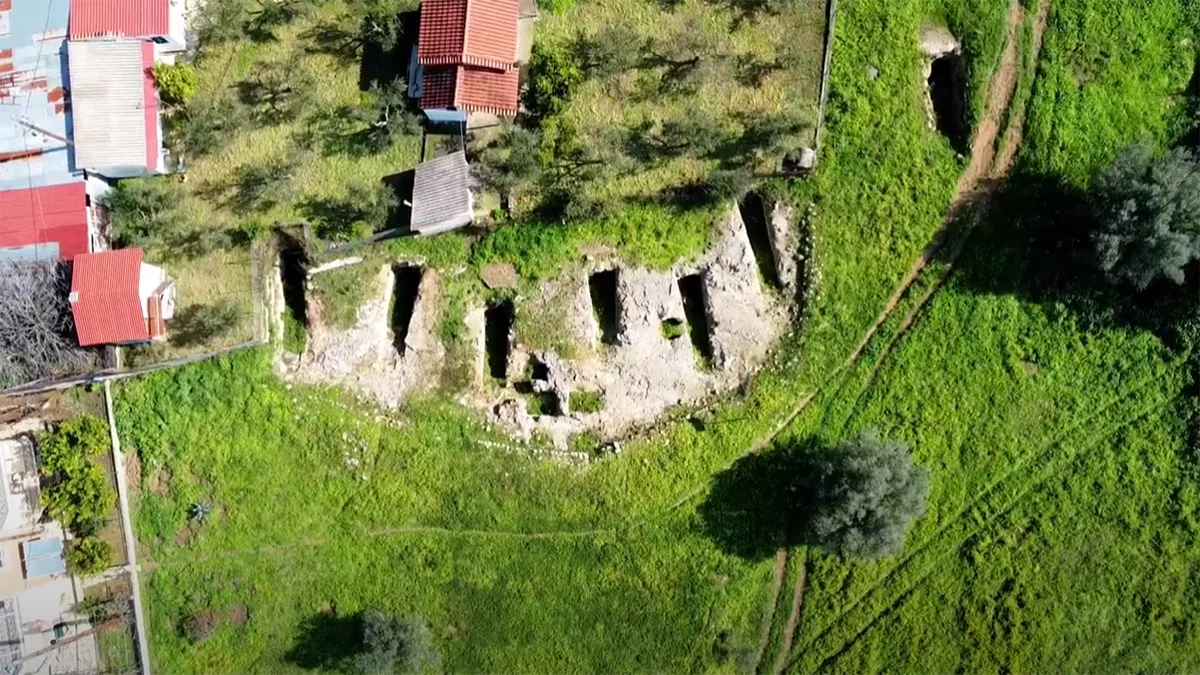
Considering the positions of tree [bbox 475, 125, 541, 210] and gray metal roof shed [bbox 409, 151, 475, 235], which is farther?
tree [bbox 475, 125, 541, 210]

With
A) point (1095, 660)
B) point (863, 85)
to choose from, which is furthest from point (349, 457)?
point (1095, 660)

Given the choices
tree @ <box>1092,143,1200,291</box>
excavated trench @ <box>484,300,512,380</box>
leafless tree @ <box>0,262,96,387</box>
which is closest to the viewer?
tree @ <box>1092,143,1200,291</box>

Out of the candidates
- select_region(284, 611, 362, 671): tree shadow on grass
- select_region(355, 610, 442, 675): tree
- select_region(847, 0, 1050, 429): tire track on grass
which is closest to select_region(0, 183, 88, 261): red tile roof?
select_region(284, 611, 362, 671): tree shadow on grass

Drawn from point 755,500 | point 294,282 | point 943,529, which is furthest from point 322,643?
point 943,529

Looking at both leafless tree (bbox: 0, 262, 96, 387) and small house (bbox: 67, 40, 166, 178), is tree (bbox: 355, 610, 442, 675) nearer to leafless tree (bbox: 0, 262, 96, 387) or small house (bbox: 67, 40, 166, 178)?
leafless tree (bbox: 0, 262, 96, 387)

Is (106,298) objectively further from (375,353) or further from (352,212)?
(375,353)

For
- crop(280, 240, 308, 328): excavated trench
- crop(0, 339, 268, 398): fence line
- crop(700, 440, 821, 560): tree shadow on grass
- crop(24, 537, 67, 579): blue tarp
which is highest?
crop(280, 240, 308, 328): excavated trench
